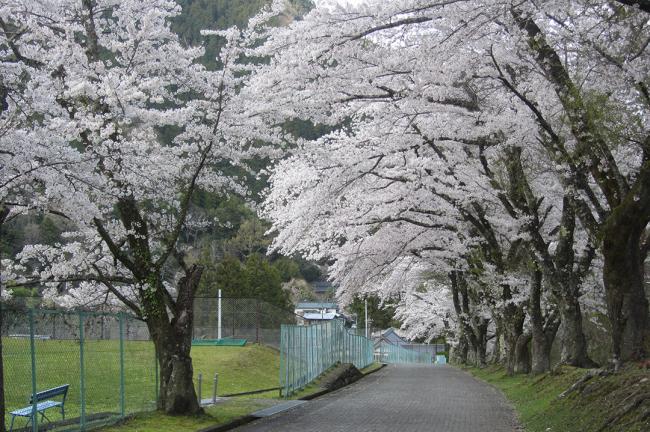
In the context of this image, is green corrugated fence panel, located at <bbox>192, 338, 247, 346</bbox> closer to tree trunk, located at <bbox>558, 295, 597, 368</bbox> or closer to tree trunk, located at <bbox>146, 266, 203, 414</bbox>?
tree trunk, located at <bbox>558, 295, 597, 368</bbox>

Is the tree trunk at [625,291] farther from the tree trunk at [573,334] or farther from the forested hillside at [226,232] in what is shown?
the forested hillside at [226,232]

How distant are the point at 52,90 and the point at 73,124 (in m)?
1.02

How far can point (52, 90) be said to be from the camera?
42.6 feet

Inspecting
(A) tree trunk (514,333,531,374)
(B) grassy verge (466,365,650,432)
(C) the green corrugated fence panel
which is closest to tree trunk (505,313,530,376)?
(A) tree trunk (514,333,531,374)

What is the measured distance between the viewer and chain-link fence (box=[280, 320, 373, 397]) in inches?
858

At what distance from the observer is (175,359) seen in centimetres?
1475

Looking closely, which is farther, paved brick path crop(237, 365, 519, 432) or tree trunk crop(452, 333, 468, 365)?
tree trunk crop(452, 333, 468, 365)

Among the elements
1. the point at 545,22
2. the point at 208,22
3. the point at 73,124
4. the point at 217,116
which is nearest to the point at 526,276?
the point at 545,22

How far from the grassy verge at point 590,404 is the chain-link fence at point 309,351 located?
6329 millimetres

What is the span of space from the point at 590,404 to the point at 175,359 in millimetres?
7557

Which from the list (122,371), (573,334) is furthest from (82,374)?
(573,334)

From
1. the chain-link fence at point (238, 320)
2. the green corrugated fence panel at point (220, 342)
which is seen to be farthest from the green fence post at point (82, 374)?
the chain-link fence at point (238, 320)

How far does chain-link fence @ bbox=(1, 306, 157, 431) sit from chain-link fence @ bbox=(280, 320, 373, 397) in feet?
20.0

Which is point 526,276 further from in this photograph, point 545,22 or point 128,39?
point 128,39
